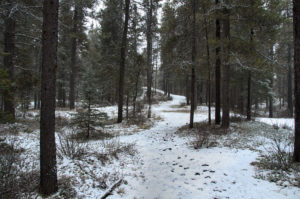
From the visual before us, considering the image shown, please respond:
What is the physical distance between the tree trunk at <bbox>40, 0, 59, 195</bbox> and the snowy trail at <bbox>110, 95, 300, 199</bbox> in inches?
58.3

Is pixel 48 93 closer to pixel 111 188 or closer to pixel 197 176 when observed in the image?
pixel 111 188

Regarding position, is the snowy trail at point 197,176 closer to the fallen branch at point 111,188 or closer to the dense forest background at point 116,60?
the fallen branch at point 111,188

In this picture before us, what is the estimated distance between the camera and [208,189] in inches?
155

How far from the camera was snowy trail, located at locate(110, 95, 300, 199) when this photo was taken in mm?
3746

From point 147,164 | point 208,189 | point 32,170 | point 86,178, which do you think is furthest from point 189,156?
point 32,170

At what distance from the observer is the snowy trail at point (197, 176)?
3.75 metres

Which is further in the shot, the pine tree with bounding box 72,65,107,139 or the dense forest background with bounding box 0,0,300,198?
the pine tree with bounding box 72,65,107,139

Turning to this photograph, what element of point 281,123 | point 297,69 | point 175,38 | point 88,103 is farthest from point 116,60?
point 281,123

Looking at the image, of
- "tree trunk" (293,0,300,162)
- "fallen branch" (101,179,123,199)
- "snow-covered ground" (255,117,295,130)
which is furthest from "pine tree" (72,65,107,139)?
"snow-covered ground" (255,117,295,130)

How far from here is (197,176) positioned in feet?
15.1

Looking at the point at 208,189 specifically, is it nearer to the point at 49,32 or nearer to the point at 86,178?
the point at 86,178

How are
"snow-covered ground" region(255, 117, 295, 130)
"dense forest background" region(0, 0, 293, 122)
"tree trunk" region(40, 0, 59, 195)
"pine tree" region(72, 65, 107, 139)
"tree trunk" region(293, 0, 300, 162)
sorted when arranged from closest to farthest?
"tree trunk" region(40, 0, 59, 195), "tree trunk" region(293, 0, 300, 162), "pine tree" region(72, 65, 107, 139), "dense forest background" region(0, 0, 293, 122), "snow-covered ground" region(255, 117, 295, 130)

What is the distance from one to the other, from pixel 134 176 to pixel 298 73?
5.49m

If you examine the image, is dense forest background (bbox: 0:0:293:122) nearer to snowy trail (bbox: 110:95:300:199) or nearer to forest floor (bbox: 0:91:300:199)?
forest floor (bbox: 0:91:300:199)
